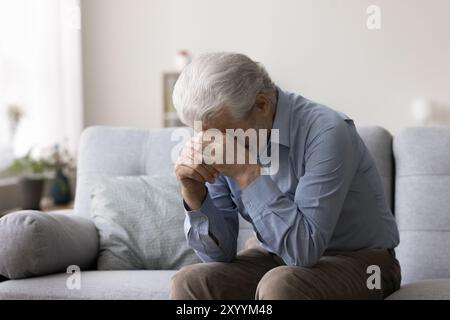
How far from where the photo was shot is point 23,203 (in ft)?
11.5

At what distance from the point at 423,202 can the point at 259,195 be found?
2.65 feet

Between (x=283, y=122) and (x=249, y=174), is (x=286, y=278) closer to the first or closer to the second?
(x=249, y=174)

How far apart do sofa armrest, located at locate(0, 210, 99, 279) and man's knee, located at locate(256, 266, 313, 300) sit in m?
0.82

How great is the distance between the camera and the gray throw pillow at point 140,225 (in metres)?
2.01

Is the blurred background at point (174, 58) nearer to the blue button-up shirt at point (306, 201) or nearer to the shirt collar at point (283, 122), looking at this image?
the blue button-up shirt at point (306, 201)

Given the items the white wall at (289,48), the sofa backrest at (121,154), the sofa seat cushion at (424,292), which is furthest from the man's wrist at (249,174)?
the white wall at (289,48)

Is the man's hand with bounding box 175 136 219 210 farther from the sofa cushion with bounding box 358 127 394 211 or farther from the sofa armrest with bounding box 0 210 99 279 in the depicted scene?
the sofa cushion with bounding box 358 127 394 211

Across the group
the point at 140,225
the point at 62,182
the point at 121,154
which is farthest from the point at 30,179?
the point at 140,225

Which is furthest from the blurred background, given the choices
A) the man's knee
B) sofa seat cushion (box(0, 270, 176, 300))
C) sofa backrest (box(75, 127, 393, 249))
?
the man's knee

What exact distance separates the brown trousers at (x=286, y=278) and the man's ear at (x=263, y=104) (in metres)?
0.36

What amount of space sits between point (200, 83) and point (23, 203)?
243 centimetres

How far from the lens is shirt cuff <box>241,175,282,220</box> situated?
4.33 feet
